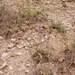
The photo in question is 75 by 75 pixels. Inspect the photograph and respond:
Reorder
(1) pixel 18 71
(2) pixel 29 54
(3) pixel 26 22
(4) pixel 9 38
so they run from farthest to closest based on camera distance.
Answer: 1. (3) pixel 26 22
2. (4) pixel 9 38
3. (2) pixel 29 54
4. (1) pixel 18 71

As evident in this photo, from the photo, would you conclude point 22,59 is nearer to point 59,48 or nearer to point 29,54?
point 29,54

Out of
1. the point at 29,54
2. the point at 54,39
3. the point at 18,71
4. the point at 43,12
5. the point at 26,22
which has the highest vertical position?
the point at 43,12

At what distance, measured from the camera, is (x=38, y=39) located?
2.18m

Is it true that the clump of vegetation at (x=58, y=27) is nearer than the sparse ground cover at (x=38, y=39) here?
No

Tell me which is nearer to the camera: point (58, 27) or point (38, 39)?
point (38, 39)

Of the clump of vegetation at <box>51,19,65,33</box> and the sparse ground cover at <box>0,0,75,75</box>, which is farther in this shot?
the clump of vegetation at <box>51,19,65,33</box>

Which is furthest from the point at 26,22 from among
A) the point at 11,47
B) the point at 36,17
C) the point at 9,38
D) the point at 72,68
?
the point at 72,68

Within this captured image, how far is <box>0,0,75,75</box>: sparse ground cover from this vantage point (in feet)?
5.55

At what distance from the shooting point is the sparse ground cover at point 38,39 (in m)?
1.69

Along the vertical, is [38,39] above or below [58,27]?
below

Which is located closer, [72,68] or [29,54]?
[72,68]

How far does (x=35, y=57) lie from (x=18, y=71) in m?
0.40

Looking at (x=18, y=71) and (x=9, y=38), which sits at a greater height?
(x=9, y=38)

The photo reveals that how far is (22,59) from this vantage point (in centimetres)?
185
